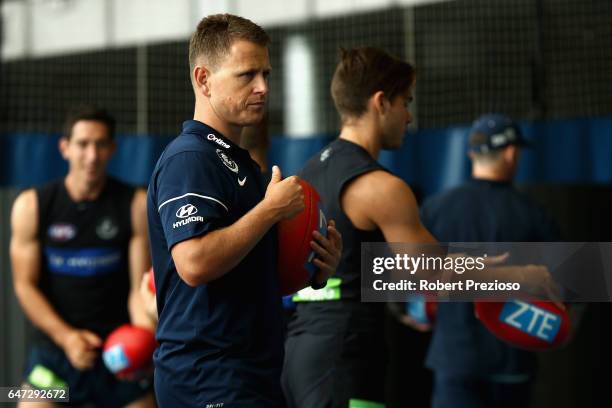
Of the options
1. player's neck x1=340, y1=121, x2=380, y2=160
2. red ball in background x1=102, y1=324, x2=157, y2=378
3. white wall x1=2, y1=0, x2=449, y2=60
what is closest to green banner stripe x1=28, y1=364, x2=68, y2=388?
red ball in background x1=102, y1=324, x2=157, y2=378

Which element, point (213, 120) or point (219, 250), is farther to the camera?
point (213, 120)

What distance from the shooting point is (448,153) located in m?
6.05

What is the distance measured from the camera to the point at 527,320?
4199 mm

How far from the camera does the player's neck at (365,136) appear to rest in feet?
12.4

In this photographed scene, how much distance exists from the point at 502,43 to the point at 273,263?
3636 mm

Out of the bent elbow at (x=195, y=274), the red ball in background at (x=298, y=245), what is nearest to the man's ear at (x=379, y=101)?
the red ball in background at (x=298, y=245)

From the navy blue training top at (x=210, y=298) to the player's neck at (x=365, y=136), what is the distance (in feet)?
3.63

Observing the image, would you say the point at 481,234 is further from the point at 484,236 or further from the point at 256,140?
the point at 256,140

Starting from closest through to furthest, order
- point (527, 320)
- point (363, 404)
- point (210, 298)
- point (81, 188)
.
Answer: point (210, 298)
point (363, 404)
point (527, 320)
point (81, 188)

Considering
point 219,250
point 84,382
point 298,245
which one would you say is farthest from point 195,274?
point 84,382

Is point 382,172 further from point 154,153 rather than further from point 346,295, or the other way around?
point 154,153

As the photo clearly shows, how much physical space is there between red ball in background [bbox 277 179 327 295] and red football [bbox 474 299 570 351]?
158cm

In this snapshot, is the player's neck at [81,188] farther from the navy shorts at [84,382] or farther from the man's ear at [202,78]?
the man's ear at [202,78]

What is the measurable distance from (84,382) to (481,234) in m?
2.31
